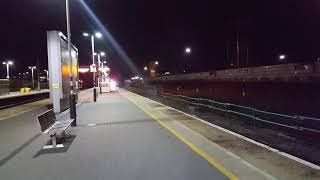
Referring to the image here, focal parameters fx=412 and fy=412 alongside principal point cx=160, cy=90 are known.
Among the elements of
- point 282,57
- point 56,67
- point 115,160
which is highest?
point 282,57

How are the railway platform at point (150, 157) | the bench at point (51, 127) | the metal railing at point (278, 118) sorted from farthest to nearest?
1. the metal railing at point (278, 118)
2. the bench at point (51, 127)
3. the railway platform at point (150, 157)

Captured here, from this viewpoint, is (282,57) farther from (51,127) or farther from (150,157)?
(150,157)

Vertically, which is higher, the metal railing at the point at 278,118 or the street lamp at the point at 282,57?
the street lamp at the point at 282,57

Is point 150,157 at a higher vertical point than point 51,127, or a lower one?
lower

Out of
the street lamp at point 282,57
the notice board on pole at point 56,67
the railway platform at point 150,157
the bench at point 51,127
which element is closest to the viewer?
the railway platform at point 150,157

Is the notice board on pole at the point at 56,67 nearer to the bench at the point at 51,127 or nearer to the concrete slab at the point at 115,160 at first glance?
the concrete slab at the point at 115,160

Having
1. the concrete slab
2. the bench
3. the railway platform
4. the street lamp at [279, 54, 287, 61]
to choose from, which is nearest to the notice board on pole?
the railway platform

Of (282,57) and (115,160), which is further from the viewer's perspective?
(282,57)

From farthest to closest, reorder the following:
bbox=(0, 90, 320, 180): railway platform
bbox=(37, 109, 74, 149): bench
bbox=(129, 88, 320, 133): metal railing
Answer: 1. bbox=(129, 88, 320, 133): metal railing
2. bbox=(37, 109, 74, 149): bench
3. bbox=(0, 90, 320, 180): railway platform

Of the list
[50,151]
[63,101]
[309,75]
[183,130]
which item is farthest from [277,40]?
[50,151]

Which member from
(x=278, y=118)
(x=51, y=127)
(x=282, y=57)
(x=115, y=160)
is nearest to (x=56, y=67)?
(x=51, y=127)

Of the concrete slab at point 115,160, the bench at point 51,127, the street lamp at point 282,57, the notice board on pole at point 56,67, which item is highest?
the street lamp at point 282,57

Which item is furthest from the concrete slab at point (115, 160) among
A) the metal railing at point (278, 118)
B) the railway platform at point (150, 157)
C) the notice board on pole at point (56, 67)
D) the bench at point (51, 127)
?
the notice board on pole at point (56, 67)

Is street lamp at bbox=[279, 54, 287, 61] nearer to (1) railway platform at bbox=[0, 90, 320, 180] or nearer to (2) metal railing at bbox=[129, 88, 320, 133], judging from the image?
(2) metal railing at bbox=[129, 88, 320, 133]
